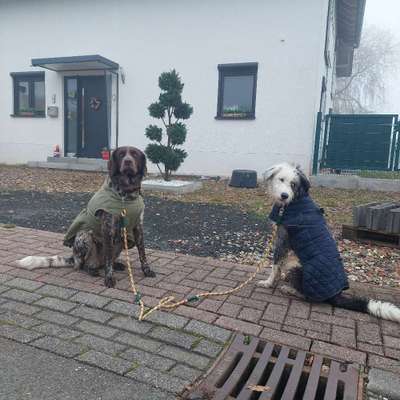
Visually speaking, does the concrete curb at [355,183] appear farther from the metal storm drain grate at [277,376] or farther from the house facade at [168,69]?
the metal storm drain grate at [277,376]

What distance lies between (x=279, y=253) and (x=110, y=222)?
1.68m

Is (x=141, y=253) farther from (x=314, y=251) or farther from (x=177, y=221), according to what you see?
(x=177, y=221)

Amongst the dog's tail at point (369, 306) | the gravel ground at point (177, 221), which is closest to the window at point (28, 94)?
the gravel ground at point (177, 221)

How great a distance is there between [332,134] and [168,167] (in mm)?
5510

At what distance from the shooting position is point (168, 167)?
10117mm

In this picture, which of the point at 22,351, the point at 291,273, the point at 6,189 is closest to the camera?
the point at 22,351

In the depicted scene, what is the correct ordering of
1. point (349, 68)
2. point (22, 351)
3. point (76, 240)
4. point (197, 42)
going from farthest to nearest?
point (349, 68), point (197, 42), point (76, 240), point (22, 351)

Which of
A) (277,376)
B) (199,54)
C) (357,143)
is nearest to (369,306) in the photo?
(277,376)

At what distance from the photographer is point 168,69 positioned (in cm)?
1324

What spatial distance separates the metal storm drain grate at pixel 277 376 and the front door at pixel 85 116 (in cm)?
1323

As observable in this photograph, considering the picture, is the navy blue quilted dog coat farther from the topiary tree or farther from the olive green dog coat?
the topiary tree

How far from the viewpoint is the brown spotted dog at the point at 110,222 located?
371 centimetres

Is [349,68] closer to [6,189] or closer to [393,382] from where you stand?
[6,189]

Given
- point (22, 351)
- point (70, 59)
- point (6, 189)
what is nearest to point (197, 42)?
point (70, 59)
